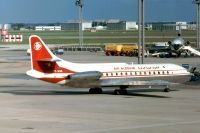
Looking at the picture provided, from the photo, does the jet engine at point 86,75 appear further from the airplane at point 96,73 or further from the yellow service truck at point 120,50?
the yellow service truck at point 120,50

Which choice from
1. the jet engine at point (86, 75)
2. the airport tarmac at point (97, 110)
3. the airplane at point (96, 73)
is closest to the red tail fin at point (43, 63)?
the airplane at point (96, 73)

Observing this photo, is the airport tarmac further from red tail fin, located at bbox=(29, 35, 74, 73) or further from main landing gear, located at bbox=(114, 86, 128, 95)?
red tail fin, located at bbox=(29, 35, 74, 73)

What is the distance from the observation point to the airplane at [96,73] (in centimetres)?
5572

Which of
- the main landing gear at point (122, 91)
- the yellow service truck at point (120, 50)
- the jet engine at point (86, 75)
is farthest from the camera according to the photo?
the yellow service truck at point (120, 50)

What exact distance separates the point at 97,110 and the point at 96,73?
41.2 ft

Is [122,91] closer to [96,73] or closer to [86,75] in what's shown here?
[96,73]

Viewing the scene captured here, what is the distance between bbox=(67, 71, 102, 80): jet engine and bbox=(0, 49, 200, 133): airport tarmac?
67.0 inches

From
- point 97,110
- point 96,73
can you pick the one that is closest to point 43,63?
point 96,73

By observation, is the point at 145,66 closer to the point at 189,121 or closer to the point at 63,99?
the point at 63,99

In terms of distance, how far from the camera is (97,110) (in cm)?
4347

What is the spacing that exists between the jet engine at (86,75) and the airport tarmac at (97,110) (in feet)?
5.58

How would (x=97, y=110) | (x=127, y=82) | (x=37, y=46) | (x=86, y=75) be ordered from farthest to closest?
(x=37, y=46) → (x=127, y=82) → (x=86, y=75) → (x=97, y=110)

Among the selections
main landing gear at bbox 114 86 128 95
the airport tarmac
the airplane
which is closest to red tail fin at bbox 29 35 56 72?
the airplane

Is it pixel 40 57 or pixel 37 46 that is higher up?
pixel 37 46
